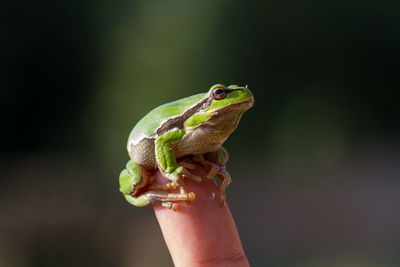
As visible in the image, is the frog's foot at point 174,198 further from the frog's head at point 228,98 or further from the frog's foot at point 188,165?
the frog's head at point 228,98

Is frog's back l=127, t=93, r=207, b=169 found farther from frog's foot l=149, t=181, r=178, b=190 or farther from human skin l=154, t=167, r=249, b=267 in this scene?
human skin l=154, t=167, r=249, b=267

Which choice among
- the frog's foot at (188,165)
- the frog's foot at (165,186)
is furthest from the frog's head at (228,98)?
the frog's foot at (165,186)

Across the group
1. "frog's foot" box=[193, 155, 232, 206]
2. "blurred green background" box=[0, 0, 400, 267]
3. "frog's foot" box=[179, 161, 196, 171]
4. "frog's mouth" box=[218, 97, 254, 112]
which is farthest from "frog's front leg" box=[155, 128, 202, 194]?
"blurred green background" box=[0, 0, 400, 267]

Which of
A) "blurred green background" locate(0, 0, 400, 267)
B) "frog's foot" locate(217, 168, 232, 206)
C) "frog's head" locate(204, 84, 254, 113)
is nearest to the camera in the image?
"frog's head" locate(204, 84, 254, 113)

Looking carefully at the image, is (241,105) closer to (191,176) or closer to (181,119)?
(181,119)

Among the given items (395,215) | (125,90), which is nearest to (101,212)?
(125,90)

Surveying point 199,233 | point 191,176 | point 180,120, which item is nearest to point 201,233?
point 199,233

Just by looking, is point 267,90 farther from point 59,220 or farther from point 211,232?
point 211,232

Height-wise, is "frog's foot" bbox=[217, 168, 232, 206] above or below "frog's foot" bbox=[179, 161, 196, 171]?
below
